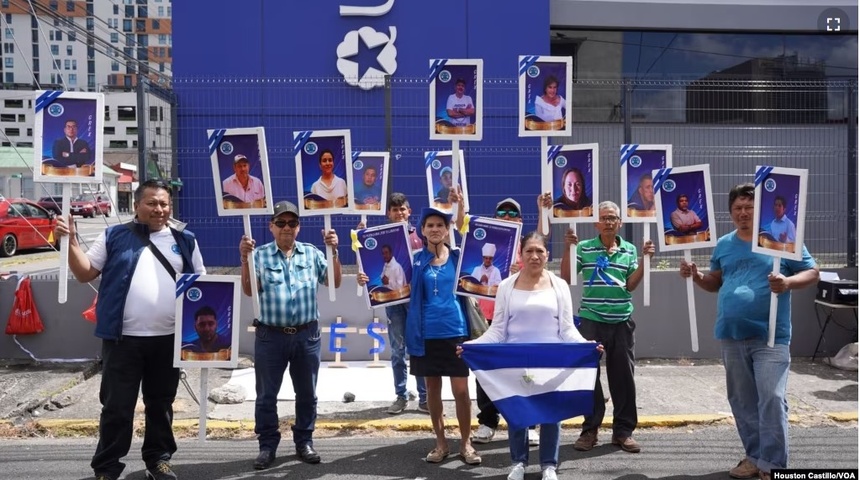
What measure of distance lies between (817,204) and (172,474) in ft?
26.2

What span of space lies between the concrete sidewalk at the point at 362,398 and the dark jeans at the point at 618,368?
832 millimetres

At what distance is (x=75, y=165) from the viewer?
5.23 metres

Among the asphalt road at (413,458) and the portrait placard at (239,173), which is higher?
the portrait placard at (239,173)

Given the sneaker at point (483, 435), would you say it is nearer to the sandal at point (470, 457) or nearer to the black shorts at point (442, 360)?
the sandal at point (470, 457)

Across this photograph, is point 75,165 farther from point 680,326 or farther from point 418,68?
point 418,68

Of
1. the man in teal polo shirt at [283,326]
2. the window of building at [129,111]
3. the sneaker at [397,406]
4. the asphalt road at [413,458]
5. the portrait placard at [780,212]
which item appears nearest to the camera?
the portrait placard at [780,212]

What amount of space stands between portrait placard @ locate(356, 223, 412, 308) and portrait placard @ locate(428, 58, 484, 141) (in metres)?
0.86

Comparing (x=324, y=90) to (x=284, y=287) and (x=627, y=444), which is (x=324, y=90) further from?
(x=627, y=444)

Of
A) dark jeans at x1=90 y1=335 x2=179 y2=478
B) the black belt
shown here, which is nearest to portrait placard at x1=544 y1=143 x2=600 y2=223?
the black belt

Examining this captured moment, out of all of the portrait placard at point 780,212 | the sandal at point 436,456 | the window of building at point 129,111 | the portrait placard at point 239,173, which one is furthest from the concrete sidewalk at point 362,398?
the window of building at point 129,111

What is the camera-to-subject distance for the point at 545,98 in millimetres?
6168

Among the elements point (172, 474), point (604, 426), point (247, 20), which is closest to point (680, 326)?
point (604, 426)

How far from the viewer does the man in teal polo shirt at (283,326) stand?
18.3 ft

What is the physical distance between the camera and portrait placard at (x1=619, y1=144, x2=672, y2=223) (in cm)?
633
